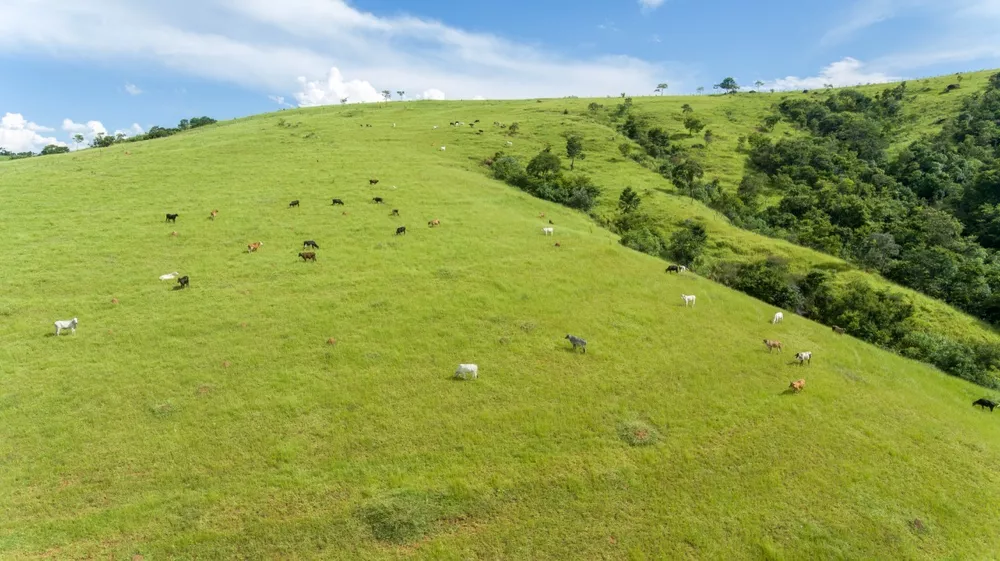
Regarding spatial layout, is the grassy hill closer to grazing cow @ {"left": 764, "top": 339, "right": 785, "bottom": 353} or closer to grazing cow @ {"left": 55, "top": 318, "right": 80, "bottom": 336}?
grazing cow @ {"left": 55, "top": 318, "right": 80, "bottom": 336}

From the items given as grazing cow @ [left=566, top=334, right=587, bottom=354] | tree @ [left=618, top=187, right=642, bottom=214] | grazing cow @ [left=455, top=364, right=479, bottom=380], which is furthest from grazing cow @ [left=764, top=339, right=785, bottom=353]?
tree @ [left=618, top=187, right=642, bottom=214]

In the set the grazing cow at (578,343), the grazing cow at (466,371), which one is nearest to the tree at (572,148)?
the grazing cow at (578,343)

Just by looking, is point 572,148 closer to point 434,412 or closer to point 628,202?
point 628,202

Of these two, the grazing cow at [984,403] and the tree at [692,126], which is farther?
the tree at [692,126]

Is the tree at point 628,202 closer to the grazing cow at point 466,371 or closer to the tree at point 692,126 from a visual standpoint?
the grazing cow at point 466,371

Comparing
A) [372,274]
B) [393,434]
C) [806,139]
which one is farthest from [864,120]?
[393,434]

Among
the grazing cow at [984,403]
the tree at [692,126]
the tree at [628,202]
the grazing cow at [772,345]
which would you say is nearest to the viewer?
the grazing cow at [984,403]

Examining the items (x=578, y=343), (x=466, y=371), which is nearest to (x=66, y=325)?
(x=466, y=371)
